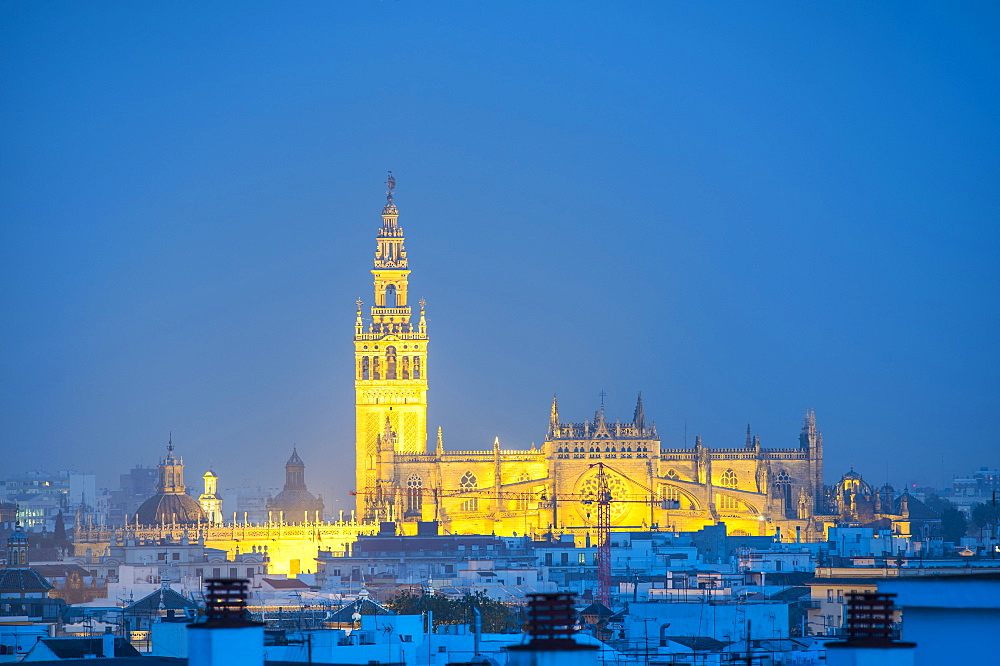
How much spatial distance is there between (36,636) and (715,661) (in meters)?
22.4

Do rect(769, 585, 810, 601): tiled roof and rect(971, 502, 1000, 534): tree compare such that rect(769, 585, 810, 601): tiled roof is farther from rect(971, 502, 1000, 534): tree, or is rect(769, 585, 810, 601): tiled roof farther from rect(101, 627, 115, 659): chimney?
rect(971, 502, 1000, 534): tree

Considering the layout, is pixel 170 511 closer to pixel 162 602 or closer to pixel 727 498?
pixel 727 498

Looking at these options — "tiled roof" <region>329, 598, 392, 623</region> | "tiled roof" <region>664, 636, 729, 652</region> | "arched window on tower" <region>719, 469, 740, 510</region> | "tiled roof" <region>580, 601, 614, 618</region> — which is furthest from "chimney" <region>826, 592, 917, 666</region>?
"arched window on tower" <region>719, 469, 740, 510</region>

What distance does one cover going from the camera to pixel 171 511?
642 feet

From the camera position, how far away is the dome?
195 m

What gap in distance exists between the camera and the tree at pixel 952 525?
177000mm

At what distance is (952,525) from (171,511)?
56225 mm

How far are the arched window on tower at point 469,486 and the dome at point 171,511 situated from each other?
70.8 feet

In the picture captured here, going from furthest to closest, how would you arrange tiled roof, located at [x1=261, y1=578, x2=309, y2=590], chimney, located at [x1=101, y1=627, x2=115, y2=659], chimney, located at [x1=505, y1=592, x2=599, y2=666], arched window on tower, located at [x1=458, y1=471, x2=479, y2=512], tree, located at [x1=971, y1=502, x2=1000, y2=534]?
1. arched window on tower, located at [x1=458, y1=471, x2=479, y2=512]
2. tree, located at [x1=971, y1=502, x2=1000, y2=534]
3. tiled roof, located at [x1=261, y1=578, x2=309, y2=590]
4. chimney, located at [x1=101, y1=627, x2=115, y2=659]
5. chimney, located at [x1=505, y1=592, x2=599, y2=666]

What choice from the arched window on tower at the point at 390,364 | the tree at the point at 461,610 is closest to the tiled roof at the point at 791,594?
the tree at the point at 461,610

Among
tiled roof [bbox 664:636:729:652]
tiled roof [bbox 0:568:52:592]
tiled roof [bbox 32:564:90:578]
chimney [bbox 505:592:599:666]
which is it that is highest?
tiled roof [bbox 32:564:90:578]

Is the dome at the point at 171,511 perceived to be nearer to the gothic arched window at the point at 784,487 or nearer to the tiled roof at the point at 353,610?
the gothic arched window at the point at 784,487

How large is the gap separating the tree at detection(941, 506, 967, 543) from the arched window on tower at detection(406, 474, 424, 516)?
35.4 meters

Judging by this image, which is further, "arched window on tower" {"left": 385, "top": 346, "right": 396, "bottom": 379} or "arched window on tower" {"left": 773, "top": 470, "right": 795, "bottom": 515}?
"arched window on tower" {"left": 385, "top": 346, "right": 396, "bottom": 379}
